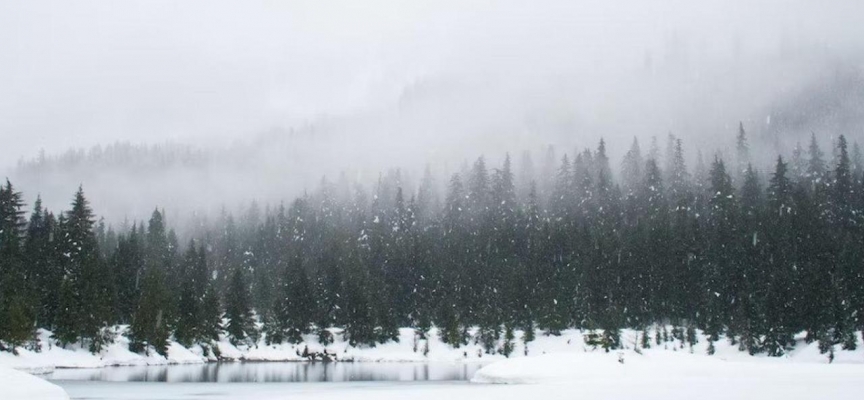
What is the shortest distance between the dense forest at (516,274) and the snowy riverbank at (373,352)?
1491 mm

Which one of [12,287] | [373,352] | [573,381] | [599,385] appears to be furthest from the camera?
[373,352]

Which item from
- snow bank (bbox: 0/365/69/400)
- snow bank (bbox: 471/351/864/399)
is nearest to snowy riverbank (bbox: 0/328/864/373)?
snow bank (bbox: 471/351/864/399)

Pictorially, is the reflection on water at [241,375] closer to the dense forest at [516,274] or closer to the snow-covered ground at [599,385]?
the snow-covered ground at [599,385]

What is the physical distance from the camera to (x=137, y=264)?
375 feet

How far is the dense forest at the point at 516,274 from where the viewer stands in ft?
269

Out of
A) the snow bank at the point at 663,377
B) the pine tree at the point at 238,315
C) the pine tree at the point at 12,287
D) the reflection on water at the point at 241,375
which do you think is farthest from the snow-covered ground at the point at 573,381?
the pine tree at the point at 238,315

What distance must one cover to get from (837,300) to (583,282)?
4360 centimetres

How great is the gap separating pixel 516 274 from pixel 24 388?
3641 inches

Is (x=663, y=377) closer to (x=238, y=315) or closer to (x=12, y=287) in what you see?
(x=12, y=287)

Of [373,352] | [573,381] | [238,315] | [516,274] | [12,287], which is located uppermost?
[516,274]

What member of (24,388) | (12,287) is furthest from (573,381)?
(12,287)

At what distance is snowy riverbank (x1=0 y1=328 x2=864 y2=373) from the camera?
235 ft

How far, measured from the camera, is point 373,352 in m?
107

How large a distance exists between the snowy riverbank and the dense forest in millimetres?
1491
